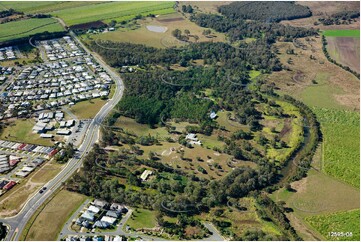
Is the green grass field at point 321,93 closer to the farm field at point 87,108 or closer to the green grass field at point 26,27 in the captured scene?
the farm field at point 87,108

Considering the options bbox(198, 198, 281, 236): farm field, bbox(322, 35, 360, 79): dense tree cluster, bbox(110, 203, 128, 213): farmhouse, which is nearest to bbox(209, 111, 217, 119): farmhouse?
bbox(198, 198, 281, 236): farm field

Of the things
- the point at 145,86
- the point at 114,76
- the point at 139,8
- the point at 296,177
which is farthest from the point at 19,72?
the point at 296,177

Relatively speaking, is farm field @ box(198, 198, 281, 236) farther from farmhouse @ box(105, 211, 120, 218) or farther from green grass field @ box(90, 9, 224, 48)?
green grass field @ box(90, 9, 224, 48)

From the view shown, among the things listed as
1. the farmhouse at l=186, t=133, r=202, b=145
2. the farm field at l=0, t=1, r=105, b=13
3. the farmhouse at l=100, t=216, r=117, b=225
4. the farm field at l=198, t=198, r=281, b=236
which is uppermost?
the farm field at l=0, t=1, r=105, b=13

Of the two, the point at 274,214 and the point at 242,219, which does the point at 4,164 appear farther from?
the point at 274,214

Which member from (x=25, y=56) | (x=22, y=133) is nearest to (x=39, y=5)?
(x=25, y=56)

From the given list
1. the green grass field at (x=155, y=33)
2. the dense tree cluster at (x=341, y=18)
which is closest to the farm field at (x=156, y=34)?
the green grass field at (x=155, y=33)

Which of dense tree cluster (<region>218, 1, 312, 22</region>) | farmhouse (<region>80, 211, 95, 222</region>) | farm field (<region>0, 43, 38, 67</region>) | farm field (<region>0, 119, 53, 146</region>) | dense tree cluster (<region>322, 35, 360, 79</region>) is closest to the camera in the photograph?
farmhouse (<region>80, 211, 95, 222</region>)
